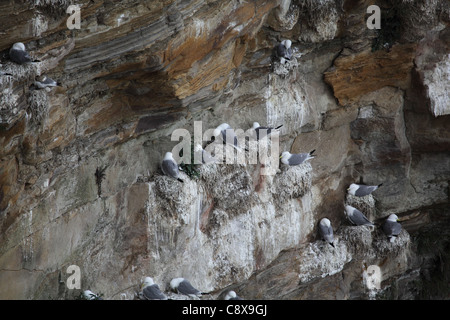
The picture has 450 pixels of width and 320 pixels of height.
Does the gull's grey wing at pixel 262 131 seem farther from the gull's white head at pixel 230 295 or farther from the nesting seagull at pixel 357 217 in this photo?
the nesting seagull at pixel 357 217

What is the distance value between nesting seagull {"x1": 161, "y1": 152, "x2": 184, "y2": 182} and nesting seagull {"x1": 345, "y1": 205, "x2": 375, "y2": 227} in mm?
4143

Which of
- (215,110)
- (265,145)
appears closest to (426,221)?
(265,145)

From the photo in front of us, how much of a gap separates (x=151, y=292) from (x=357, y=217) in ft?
15.7

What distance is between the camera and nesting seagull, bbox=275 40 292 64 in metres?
10.5

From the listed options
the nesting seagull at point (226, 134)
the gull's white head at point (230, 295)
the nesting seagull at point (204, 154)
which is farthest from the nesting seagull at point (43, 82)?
the gull's white head at point (230, 295)

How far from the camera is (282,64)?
10.8 meters

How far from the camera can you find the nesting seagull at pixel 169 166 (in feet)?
30.5

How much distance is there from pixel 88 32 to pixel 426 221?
8849 millimetres

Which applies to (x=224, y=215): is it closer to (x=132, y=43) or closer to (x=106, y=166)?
(x=106, y=166)

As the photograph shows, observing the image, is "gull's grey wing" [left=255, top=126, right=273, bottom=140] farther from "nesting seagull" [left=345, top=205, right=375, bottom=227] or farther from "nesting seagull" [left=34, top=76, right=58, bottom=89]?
"nesting seagull" [left=34, top=76, right=58, bottom=89]

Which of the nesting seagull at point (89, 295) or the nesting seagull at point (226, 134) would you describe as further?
the nesting seagull at point (226, 134)

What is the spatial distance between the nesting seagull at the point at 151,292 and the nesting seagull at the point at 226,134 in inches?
93.3

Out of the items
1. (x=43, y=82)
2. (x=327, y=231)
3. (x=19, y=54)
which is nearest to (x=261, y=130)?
(x=327, y=231)
